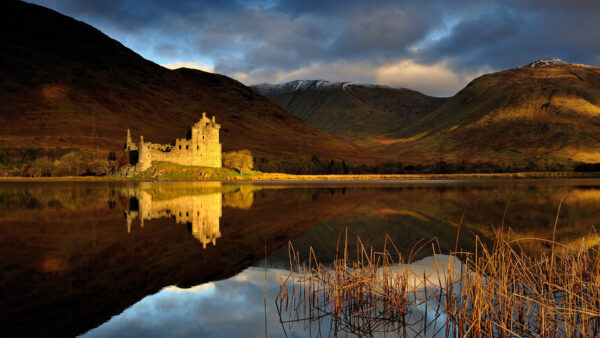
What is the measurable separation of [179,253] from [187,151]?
228 feet

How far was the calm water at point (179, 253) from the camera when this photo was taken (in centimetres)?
852

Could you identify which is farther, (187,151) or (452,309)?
(187,151)

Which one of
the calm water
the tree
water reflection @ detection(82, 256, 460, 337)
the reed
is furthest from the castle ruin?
the reed

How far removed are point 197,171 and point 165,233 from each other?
2450 inches

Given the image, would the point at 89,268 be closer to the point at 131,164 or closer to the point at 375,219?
the point at 375,219

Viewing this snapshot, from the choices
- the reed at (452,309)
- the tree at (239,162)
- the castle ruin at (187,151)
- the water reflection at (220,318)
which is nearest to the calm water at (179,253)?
the water reflection at (220,318)

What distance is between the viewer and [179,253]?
1430cm

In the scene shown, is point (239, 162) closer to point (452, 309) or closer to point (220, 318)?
point (220, 318)

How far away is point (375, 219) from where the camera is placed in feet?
80.2

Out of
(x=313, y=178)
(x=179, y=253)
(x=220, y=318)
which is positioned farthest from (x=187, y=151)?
(x=220, y=318)

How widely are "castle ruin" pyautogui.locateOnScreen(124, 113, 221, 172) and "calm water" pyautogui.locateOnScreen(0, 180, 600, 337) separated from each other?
49282 mm

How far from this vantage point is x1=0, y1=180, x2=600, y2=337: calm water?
8.52 meters

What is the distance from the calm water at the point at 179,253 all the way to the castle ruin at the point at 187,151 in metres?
49.3

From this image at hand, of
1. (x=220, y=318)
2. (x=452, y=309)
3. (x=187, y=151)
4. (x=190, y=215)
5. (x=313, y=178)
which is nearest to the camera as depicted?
(x=452, y=309)
